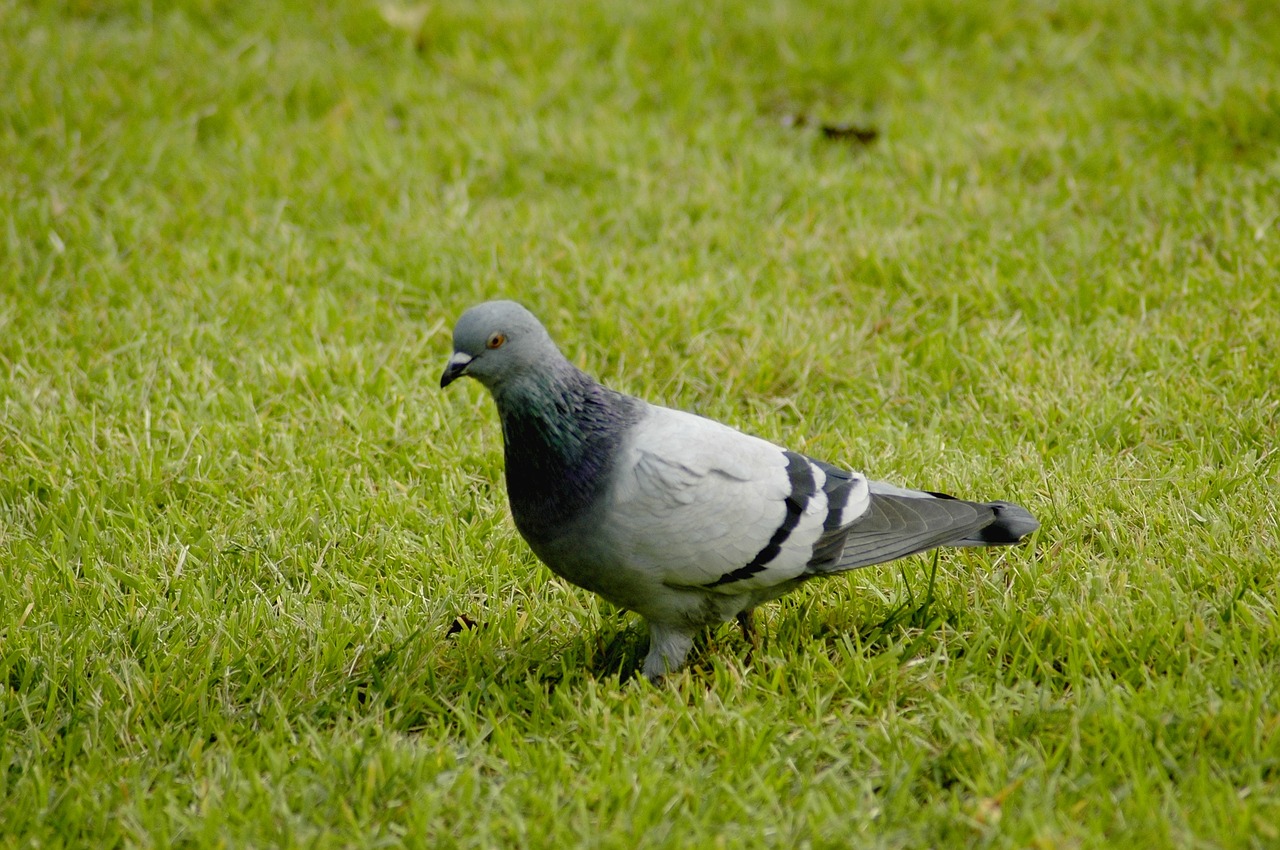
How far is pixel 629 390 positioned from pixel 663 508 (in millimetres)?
1445

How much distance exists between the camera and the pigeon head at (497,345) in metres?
2.64

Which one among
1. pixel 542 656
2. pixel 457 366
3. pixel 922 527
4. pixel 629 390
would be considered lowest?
pixel 542 656

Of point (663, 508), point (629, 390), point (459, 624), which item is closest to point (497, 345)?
point (663, 508)

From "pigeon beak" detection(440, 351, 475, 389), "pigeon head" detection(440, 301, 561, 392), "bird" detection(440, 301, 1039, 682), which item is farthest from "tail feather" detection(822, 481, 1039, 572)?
"pigeon beak" detection(440, 351, 475, 389)

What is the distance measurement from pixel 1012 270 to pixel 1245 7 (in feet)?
8.99

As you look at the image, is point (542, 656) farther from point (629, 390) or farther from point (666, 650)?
point (629, 390)

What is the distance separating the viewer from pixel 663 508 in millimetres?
2592

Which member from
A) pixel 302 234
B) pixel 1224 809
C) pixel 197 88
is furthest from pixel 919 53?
pixel 1224 809

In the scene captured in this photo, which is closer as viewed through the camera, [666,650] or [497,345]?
[497,345]

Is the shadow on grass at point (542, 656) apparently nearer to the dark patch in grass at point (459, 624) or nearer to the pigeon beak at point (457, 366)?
the dark patch in grass at point (459, 624)

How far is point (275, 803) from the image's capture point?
2305 mm

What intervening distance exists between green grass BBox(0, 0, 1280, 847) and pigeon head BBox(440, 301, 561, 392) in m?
0.69

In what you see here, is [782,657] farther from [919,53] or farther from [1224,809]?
[919,53]

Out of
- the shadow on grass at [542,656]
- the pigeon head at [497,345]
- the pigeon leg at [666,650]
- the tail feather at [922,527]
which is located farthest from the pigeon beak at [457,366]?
the tail feather at [922,527]
